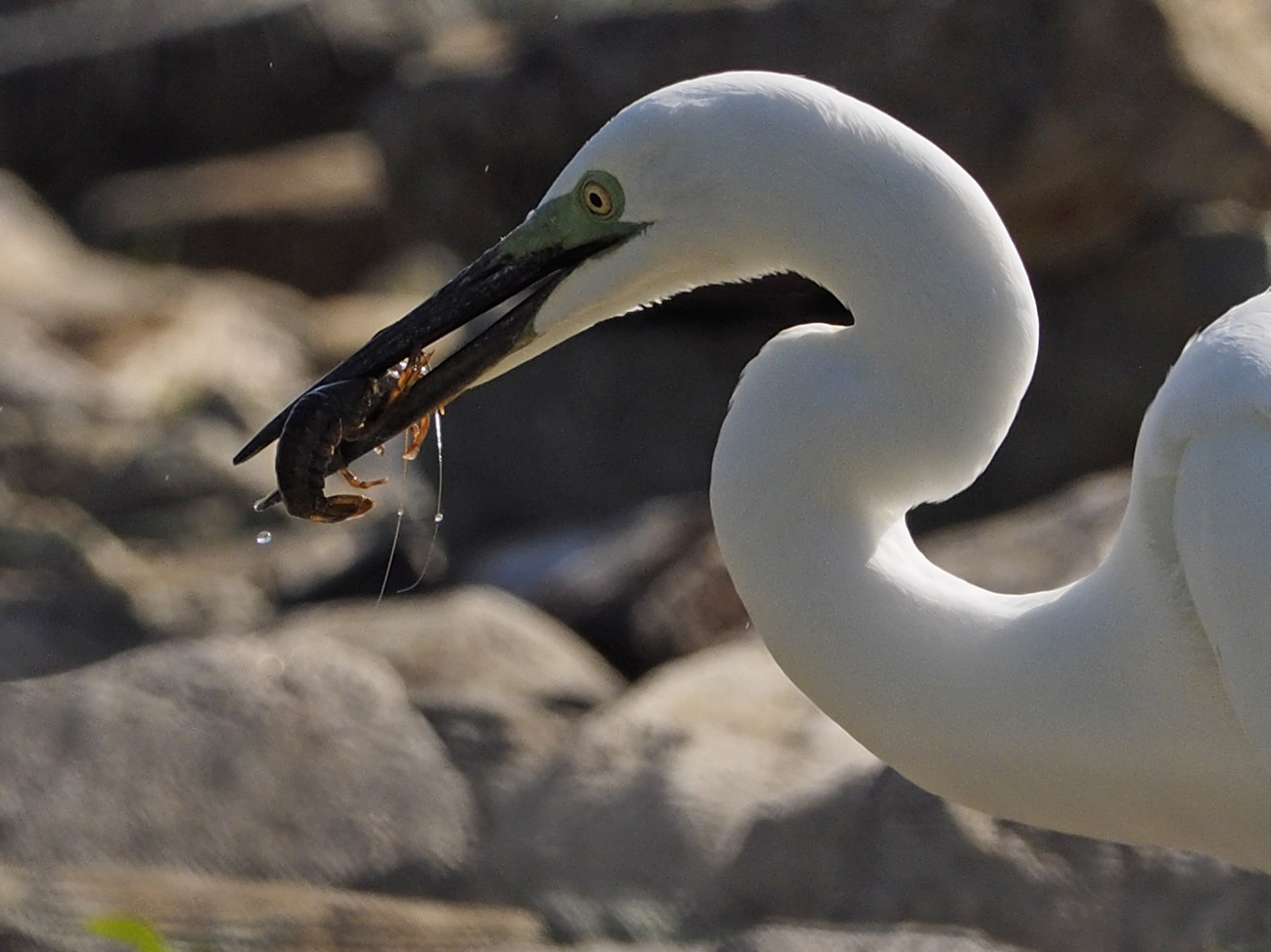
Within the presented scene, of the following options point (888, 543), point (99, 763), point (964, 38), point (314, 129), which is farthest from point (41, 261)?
point (888, 543)

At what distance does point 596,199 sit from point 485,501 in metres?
6.03

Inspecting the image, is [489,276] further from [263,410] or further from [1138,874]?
[263,410]

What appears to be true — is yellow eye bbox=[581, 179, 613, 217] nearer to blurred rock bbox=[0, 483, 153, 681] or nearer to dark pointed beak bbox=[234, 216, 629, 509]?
dark pointed beak bbox=[234, 216, 629, 509]

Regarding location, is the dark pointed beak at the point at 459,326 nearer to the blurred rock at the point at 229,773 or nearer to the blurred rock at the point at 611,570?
the blurred rock at the point at 229,773

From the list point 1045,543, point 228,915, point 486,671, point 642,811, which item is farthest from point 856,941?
point 1045,543

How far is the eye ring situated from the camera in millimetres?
3002

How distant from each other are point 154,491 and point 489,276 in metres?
6.97

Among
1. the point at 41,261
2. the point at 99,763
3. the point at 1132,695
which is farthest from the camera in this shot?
the point at 41,261

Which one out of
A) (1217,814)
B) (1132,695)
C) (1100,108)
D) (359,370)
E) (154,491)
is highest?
(1100,108)

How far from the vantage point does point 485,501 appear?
8.99m

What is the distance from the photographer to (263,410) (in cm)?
1052

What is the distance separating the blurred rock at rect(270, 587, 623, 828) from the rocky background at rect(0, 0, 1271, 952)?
2 centimetres

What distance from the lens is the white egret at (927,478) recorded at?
2.83 m

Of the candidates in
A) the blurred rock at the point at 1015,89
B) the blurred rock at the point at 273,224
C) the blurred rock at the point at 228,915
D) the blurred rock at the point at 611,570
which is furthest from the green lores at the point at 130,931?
the blurred rock at the point at 273,224
